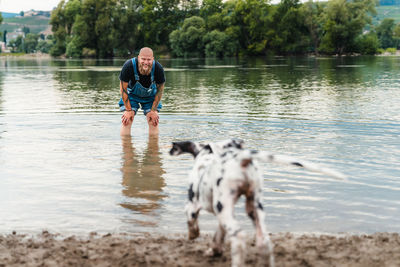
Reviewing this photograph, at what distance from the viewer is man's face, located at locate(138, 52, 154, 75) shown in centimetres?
968

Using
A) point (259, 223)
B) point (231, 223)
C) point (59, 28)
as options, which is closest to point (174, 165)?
point (259, 223)

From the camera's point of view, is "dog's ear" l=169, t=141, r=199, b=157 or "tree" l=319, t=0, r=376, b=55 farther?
"tree" l=319, t=0, r=376, b=55

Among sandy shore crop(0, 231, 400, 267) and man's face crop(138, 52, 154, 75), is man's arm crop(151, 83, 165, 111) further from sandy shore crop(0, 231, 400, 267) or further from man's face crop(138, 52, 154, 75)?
sandy shore crop(0, 231, 400, 267)

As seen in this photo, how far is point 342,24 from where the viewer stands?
340ft

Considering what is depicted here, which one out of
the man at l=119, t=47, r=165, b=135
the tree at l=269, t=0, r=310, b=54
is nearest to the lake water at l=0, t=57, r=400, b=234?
the man at l=119, t=47, r=165, b=135

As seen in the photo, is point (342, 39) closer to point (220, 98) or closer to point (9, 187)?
point (220, 98)

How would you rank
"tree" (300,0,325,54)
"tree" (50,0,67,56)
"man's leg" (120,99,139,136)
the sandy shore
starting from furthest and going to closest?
"tree" (50,0,67,56) < "tree" (300,0,325,54) < "man's leg" (120,99,139,136) < the sandy shore

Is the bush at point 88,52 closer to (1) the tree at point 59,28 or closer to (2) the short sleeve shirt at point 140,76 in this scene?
(1) the tree at point 59,28

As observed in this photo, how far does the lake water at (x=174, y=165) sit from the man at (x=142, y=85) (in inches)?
27.8

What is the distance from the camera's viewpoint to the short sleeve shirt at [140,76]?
10310 mm

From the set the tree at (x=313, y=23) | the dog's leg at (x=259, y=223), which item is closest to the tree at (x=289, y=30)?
the tree at (x=313, y=23)

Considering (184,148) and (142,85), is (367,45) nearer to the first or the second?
(142,85)

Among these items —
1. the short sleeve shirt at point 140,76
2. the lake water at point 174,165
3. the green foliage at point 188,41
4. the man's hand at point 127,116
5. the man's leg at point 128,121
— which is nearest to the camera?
the lake water at point 174,165

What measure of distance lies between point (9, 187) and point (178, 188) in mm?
2774
